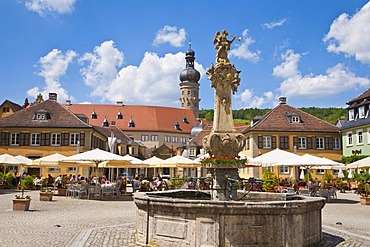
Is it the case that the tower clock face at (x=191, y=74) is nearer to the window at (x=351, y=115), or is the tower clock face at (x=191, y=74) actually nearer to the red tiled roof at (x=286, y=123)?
the red tiled roof at (x=286, y=123)

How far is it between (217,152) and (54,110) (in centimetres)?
3550

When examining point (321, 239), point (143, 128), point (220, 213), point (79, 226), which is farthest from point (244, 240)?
point (143, 128)

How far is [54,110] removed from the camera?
152ft

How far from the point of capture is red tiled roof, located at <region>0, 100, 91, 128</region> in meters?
44.8

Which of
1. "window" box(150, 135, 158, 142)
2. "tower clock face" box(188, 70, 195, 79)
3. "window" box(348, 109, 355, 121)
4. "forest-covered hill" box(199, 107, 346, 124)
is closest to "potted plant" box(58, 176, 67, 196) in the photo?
"window" box(348, 109, 355, 121)

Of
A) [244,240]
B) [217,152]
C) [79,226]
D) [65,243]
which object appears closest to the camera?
[244,240]

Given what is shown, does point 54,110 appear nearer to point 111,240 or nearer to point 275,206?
point 111,240

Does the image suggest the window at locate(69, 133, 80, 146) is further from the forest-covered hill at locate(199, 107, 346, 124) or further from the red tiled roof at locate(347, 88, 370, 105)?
the forest-covered hill at locate(199, 107, 346, 124)

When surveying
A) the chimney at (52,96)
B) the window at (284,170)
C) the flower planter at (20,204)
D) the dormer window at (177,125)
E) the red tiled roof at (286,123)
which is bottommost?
the flower planter at (20,204)

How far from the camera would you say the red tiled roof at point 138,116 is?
8300cm

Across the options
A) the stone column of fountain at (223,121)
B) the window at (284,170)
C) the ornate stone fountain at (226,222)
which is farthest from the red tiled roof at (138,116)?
the ornate stone fountain at (226,222)

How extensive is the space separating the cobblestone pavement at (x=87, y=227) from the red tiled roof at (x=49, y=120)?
1092 inches

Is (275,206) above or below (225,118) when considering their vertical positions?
below

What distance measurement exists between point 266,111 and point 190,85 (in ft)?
116
